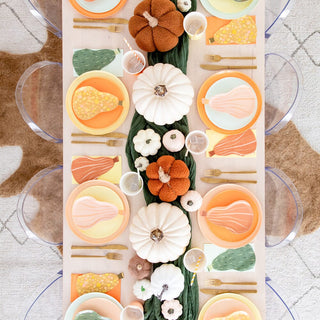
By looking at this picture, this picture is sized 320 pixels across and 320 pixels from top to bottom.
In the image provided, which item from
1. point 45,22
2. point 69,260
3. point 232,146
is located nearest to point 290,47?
point 232,146

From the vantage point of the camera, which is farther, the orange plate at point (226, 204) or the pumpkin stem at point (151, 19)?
the orange plate at point (226, 204)

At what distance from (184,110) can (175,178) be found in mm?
250

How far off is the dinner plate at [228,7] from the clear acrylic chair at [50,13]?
0.63 meters

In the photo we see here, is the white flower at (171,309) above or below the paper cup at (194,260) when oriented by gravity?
below

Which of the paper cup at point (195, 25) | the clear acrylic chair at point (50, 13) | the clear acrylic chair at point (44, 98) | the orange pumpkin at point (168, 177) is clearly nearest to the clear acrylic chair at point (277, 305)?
the orange pumpkin at point (168, 177)

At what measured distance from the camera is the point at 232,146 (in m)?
1.24

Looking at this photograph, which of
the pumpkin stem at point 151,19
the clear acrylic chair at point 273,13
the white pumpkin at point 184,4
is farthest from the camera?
the clear acrylic chair at point 273,13

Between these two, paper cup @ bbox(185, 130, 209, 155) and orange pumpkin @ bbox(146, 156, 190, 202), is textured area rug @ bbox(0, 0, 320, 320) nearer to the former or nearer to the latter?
paper cup @ bbox(185, 130, 209, 155)

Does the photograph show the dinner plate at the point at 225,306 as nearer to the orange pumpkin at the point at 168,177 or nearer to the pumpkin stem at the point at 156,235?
the pumpkin stem at the point at 156,235

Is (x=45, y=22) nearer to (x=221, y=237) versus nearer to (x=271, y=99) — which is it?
(x=271, y=99)

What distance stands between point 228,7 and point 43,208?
1142 mm

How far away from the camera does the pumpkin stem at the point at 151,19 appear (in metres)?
1.09

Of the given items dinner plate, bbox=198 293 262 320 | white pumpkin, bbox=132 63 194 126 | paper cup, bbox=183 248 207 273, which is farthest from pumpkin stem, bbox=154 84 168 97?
dinner plate, bbox=198 293 262 320

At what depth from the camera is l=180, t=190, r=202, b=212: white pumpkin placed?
1.17 m
